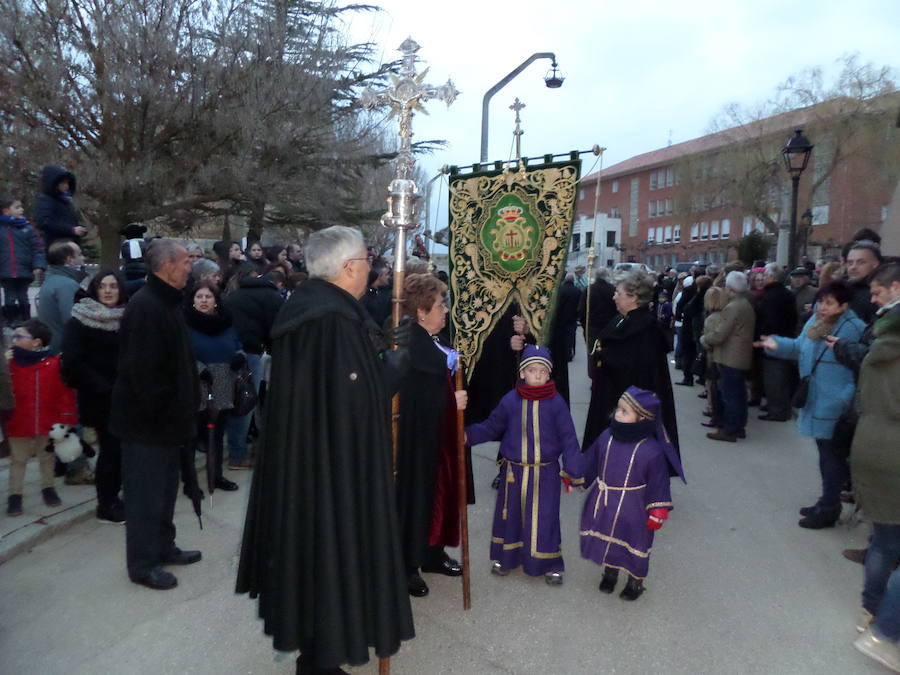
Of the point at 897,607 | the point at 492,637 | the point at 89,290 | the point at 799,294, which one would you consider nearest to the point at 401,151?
the point at 89,290

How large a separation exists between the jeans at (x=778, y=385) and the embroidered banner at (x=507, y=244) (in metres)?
4.36

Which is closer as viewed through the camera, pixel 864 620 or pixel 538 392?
pixel 864 620

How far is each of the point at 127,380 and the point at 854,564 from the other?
4606mm

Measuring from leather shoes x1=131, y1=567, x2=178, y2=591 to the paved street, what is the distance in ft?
0.17

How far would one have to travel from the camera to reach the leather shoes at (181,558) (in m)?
4.11

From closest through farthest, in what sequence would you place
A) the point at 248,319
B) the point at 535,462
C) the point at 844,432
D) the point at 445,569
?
the point at 535,462, the point at 445,569, the point at 844,432, the point at 248,319

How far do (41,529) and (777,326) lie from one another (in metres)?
7.51

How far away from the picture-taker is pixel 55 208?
23.6 feet

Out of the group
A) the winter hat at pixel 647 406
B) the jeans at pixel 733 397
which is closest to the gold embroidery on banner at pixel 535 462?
the winter hat at pixel 647 406

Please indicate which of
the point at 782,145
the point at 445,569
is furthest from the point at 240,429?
the point at 782,145

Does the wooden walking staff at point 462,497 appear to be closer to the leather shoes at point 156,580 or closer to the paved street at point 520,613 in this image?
the paved street at point 520,613

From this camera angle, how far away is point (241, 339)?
6.04 meters

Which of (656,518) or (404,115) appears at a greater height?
(404,115)

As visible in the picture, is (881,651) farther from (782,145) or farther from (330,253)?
(782,145)
